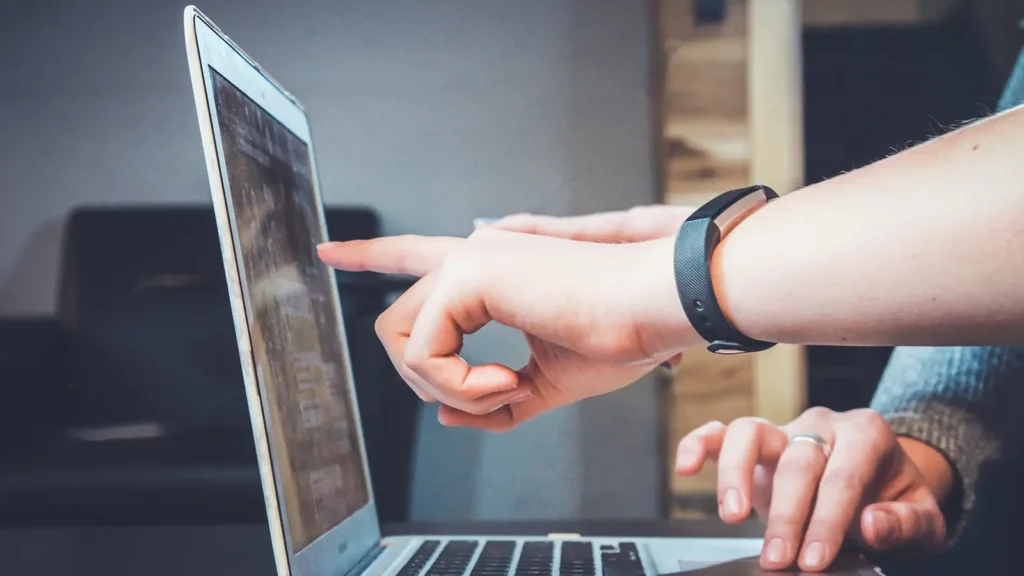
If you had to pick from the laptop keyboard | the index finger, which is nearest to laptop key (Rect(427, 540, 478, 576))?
the laptop keyboard

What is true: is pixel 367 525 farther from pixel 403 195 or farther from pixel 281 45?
pixel 281 45

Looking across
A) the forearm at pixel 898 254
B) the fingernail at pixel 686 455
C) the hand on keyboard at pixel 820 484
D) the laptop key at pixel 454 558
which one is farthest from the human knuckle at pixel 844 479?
the laptop key at pixel 454 558

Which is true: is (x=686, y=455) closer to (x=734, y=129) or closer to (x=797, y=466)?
(x=797, y=466)

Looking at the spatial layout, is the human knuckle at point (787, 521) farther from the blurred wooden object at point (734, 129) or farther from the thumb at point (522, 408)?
the blurred wooden object at point (734, 129)

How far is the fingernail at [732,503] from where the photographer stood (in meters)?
0.57

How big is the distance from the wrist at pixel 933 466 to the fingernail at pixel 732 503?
23 centimetres

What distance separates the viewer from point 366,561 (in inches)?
26.0

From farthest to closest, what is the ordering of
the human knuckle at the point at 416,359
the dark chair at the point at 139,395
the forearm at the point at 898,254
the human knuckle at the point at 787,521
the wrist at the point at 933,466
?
the dark chair at the point at 139,395
the wrist at the point at 933,466
the human knuckle at the point at 787,521
the human knuckle at the point at 416,359
the forearm at the point at 898,254

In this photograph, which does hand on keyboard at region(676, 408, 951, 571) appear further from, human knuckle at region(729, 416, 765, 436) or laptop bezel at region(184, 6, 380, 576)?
laptop bezel at region(184, 6, 380, 576)

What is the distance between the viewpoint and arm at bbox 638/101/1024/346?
0.36 m

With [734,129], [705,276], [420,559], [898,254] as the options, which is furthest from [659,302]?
[734,129]

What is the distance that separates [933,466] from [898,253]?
42 centimetres

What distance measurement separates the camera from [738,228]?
0.46m

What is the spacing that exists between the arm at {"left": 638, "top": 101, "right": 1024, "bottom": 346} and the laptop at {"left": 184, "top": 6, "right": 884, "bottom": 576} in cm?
29
